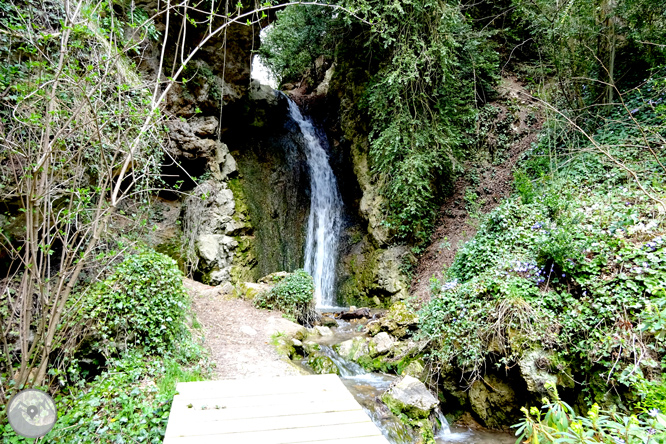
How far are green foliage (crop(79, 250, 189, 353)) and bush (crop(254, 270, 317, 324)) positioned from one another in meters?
3.10

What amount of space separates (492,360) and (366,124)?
748 cm

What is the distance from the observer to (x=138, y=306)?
4.09 meters

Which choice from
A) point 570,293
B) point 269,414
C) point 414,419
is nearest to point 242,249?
point 414,419

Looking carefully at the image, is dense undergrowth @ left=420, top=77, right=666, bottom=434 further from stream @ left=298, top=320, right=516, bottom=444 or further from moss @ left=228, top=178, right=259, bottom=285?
moss @ left=228, top=178, right=259, bottom=285

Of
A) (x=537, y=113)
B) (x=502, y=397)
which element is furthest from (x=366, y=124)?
(x=502, y=397)

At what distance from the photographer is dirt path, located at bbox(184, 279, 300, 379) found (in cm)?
491

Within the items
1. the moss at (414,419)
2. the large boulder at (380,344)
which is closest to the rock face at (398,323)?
the large boulder at (380,344)

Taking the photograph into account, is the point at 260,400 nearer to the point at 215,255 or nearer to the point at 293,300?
the point at 293,300

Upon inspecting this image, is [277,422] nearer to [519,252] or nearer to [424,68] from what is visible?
[519,252]

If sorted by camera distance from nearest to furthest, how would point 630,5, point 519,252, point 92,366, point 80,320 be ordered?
point 80,320 → point 92,366 → point 519,252 → point 630,5

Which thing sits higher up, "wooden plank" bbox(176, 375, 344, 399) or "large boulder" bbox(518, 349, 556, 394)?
"wooden plank" bbox(176, 375, 344, 399)

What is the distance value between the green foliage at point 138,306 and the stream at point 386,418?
226 centimetres

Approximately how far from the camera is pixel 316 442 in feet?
6.16

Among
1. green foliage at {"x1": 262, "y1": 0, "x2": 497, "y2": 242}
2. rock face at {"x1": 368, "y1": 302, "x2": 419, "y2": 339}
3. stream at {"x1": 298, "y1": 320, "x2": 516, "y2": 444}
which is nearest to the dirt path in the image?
stream at {"x1": 298, "y1": 320, "x2": 516, "y2": 444}
